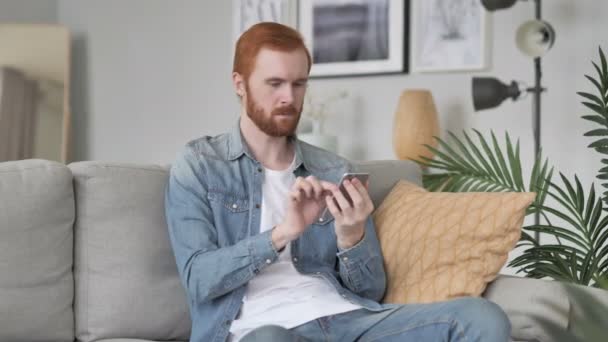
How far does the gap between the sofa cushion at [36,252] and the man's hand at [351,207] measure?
0.59m

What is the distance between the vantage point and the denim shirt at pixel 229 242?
183 centimetres

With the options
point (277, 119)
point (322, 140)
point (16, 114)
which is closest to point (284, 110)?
point (277, 119)

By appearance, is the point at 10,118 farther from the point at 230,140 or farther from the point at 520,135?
the point at 230,140

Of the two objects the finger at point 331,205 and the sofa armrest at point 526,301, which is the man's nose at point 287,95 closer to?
the finger at point 331,205

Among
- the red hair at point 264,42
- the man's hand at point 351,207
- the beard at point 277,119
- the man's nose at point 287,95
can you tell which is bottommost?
the man's hand at point 351,207

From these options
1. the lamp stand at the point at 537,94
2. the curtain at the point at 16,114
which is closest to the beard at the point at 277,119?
the lamp stand at the point at 537,94

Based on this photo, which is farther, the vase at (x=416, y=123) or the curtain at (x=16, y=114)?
the curtain at (x=16, y=114)

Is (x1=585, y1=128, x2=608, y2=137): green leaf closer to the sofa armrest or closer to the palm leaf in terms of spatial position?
the palm leaf

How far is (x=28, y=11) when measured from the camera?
552 cm

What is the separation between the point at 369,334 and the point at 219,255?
346 mm

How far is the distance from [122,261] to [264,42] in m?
0.58

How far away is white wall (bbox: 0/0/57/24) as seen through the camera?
5406mm

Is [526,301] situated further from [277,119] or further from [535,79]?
[535,79]

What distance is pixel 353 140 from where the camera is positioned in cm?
437
